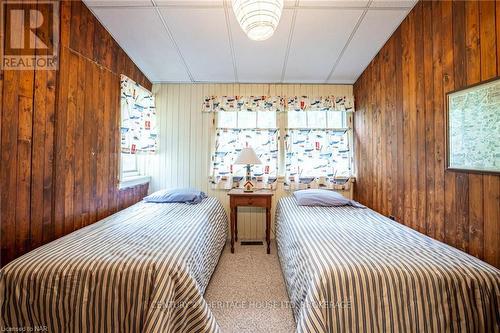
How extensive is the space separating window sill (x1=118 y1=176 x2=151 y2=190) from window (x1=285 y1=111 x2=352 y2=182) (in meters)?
1.92

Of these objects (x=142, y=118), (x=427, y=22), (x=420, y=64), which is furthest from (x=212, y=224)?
(x=427, y=22)

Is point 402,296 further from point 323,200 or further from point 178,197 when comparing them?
point 178,197

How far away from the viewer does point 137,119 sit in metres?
2.68

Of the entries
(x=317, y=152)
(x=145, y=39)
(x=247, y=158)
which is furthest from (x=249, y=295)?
(x=145, y=39)

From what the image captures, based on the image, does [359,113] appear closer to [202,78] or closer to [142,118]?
[202,78]

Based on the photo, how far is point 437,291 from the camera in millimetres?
1035

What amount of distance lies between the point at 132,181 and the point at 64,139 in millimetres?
1035

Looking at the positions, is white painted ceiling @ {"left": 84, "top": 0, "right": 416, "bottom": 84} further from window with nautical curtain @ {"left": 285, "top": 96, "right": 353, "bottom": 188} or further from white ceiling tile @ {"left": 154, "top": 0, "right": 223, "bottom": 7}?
window with nautical curtain @ {"left": 285, "top": 96, "right": 353, "bottom": 188}

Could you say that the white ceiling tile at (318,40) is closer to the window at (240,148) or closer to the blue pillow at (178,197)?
the window at (240,148)

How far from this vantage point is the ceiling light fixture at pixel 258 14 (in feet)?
3.90

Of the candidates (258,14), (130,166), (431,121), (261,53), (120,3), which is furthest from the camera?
(130,166)

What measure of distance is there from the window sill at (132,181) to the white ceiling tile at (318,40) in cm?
230

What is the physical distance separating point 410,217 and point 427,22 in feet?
4.99

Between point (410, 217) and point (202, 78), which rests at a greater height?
point (202, 78)
